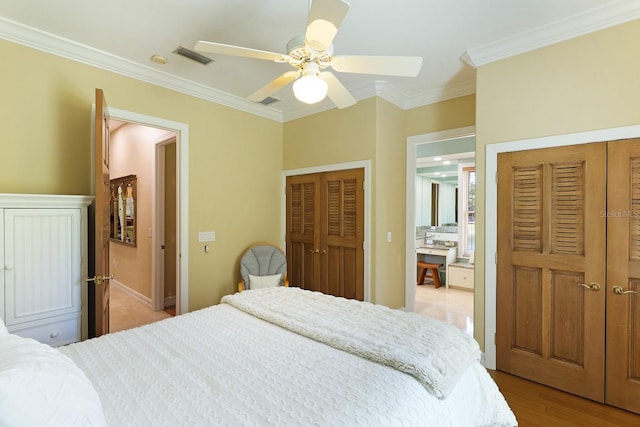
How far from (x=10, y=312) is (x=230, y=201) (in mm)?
2098

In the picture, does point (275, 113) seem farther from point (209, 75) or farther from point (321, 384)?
point (321, 384)

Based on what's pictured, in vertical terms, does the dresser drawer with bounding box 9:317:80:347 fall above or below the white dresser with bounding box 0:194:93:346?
below

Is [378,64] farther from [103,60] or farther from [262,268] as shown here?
[262,268]

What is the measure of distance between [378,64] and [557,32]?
61.8 inches

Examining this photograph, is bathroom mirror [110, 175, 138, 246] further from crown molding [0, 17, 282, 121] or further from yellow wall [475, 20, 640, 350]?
yellow wall [475, 20, 640, 350]

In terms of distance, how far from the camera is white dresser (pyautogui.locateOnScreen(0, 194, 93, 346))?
81.2 inches

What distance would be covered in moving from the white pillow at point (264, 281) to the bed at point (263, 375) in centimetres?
158

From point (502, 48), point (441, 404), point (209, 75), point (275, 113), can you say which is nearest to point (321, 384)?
point (441, 404)

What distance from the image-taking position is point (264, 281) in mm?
3633

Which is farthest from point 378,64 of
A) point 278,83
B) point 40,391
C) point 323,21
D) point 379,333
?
point 40,391

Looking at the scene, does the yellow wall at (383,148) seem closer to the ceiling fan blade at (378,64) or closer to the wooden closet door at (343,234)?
the wooden closet door at (343,234)

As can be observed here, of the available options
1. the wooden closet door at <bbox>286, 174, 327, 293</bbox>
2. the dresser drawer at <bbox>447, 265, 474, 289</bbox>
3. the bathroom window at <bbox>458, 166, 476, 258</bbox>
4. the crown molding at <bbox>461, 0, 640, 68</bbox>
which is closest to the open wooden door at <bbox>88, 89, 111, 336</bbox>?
the wooden closet door at <bbox>286, 174, 327, 293</bbox>

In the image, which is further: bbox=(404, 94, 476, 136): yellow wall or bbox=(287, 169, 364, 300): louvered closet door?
bbox=(287, 169, 364, 300): louvered closet door

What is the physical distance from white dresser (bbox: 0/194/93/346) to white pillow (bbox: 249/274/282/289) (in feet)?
5.12
